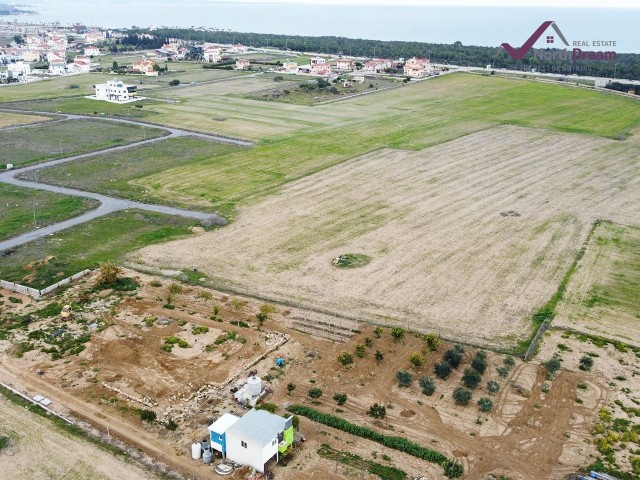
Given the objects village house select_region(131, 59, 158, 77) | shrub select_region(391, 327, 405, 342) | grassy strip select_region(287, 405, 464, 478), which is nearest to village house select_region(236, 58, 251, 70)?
village house select_region(131, 59, 158, 77)

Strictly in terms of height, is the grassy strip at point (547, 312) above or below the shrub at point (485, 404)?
above

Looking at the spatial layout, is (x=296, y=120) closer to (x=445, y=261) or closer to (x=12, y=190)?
(x=12, y=190)

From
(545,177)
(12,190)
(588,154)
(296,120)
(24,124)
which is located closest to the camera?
(12,190)

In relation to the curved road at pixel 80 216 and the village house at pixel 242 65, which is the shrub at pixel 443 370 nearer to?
the curved road at pixel 80 216

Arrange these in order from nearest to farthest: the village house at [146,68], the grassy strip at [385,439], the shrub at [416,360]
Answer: the grassy strip at [385,439] → the shrub at [416,360] → the village house at [146,68]

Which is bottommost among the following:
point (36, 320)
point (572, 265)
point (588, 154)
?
point (36, 320)

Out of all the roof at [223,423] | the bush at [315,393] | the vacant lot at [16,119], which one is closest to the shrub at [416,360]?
the bush at [315,393]

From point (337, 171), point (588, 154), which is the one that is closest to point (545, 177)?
point (588, 154)

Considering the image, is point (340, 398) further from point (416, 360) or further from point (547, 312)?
point (547, 312)
